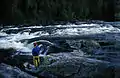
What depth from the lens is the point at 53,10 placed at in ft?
8.57

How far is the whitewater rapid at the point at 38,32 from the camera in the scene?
256 centimetres

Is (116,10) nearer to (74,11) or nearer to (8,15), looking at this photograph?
(74,11)

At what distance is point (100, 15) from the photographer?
266 cm

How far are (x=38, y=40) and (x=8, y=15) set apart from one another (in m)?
0.35

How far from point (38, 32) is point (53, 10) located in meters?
0.24

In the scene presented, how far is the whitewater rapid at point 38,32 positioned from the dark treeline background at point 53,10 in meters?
0.07

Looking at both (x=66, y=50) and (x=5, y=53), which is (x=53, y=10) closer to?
(x=66, y=50)

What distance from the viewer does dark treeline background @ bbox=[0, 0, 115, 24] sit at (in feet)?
8.39

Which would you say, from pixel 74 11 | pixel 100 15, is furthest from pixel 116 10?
pixel 74 11

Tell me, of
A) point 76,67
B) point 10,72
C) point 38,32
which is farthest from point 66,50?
point 10,72

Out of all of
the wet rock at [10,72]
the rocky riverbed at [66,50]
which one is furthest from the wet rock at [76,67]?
the wet rock at [10,72]

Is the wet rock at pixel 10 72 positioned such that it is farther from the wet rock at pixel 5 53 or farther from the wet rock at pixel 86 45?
the wet rock at pixel 86 45

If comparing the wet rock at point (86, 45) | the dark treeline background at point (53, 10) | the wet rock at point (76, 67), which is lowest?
the wet rock at point (76, 67)

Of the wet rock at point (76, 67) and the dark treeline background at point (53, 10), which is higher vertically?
the dark treeline background at point (53, 10)
